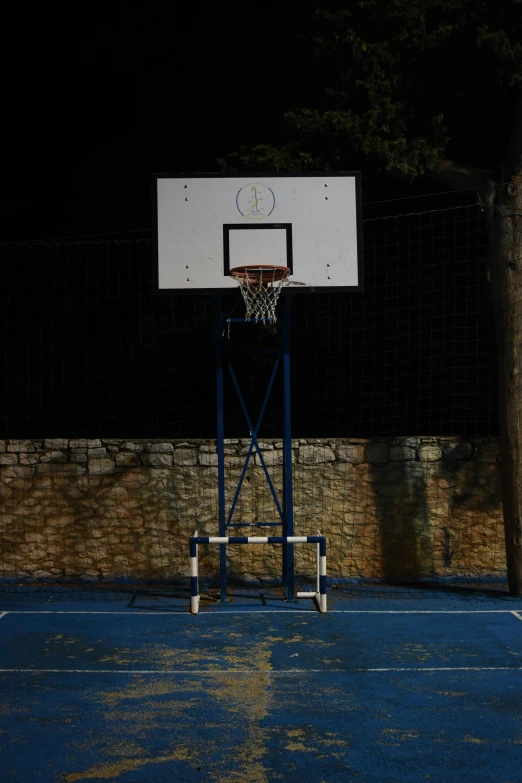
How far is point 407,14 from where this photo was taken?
380 inches

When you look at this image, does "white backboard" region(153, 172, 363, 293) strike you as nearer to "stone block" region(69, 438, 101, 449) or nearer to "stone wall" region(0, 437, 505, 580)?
"stone wall" region(0, 437, 505, 580)

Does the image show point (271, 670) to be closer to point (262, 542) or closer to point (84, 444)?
point (262, 542)

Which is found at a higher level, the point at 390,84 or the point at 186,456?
the point at 390,84

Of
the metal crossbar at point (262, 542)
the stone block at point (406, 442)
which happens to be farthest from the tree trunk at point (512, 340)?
the metal crossbar at point (262, 542)

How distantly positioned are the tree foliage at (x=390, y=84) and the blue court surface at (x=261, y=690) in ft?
15.7

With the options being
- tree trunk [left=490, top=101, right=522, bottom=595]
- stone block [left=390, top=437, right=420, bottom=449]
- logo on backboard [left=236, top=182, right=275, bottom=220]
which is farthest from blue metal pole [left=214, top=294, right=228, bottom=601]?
tree trunk [left=490, top=101, right=522, bottom=595]

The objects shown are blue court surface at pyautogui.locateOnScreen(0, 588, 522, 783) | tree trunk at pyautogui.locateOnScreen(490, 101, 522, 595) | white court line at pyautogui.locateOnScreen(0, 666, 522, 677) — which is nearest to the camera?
blue court surface at pyautogui.locateOnScreen(0, 588, 522, 783)

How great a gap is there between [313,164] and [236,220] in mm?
1462

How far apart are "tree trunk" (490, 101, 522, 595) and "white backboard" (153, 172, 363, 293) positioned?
1652 millimetres

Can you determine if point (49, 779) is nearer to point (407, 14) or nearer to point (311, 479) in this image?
point (311, 479)

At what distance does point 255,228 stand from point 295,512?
3.30m

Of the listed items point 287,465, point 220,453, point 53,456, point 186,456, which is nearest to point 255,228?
point 220,453

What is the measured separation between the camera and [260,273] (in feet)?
28.4

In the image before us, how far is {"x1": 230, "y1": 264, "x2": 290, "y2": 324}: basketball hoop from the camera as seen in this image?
8.73 m
